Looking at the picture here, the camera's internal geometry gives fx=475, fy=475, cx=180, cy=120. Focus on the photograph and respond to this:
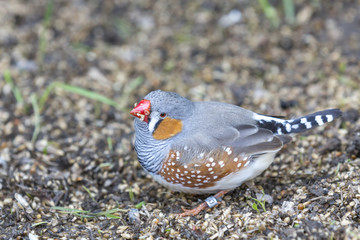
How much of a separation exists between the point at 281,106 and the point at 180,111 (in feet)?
6.02

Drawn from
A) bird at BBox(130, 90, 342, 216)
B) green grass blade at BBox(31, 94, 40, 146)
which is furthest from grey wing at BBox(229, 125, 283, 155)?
green grass blade at BBox(31, 94, 40, 146)

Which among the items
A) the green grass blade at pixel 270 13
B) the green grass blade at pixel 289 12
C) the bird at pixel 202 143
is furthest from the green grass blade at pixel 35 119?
the green grass blade at pixel 289 12

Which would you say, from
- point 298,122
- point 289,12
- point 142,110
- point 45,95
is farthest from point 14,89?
point 289,12

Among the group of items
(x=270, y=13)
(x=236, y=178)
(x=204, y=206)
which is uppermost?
(x=270, y=13)

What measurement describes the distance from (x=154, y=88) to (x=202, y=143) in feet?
6.71

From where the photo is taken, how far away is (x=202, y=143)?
12.6ft

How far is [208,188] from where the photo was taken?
12.9ft

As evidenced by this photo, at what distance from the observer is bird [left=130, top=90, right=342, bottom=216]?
150 inches

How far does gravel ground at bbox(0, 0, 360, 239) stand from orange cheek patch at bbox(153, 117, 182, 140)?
0.63 meters

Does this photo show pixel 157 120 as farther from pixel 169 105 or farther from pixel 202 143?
pixel 202 143

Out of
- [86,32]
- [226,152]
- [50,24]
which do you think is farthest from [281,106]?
[50,24]

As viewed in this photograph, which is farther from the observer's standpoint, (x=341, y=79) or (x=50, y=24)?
(x=50, y=24)

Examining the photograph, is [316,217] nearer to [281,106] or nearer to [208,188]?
[208,188]

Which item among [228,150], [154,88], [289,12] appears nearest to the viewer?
[228,150]
